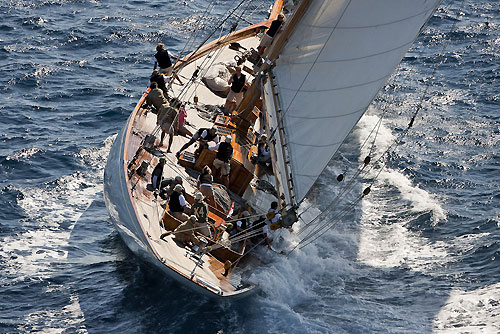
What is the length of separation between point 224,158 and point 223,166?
0.28 meters

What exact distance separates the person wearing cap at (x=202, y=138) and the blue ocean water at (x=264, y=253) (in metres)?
3.71

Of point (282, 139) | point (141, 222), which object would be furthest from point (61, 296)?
point (282, 139)

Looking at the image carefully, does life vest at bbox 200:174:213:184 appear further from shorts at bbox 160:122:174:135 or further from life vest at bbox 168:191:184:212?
shorts at bbox 160:122:174:135

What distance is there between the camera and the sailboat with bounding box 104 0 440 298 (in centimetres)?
2094

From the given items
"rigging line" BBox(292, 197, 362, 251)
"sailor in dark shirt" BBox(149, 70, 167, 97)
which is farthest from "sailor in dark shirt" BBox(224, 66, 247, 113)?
"rigging line" BBox(292, 197, 362, 251)

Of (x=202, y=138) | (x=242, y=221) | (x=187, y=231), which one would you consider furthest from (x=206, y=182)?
(x=202, y=138)

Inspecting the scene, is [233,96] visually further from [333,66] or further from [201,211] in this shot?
[333,66]

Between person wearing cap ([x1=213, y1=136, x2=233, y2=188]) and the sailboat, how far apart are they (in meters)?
0.31

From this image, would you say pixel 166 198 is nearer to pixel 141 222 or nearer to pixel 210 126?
pixel 141 222

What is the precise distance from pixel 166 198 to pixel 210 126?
4.43 m

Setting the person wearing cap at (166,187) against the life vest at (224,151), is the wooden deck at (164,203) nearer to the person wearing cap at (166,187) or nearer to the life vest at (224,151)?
the person wearing cap at (166,187)

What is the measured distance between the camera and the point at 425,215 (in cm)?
2752

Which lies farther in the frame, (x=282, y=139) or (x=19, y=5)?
(x=19, y=5)

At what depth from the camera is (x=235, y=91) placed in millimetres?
28672
